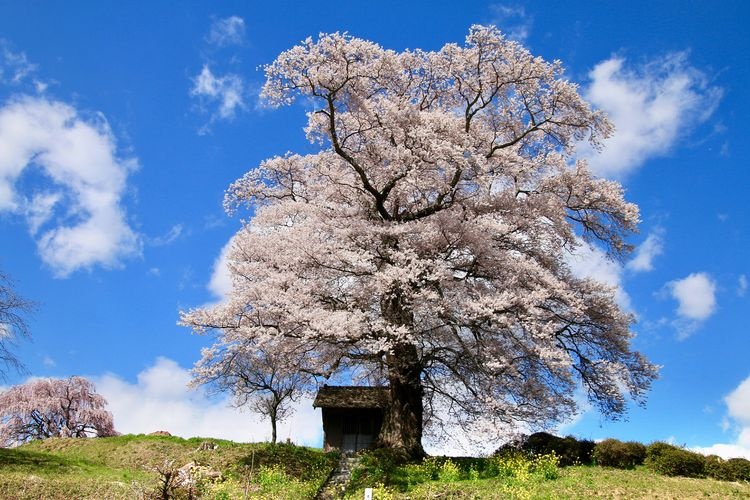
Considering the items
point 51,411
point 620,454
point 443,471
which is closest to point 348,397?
point 443,471

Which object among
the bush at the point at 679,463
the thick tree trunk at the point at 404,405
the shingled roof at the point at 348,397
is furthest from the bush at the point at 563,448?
the shingled roof at the point at 348,397

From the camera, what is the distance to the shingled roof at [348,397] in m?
28.0

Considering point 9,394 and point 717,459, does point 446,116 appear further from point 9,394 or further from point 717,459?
point 9,394

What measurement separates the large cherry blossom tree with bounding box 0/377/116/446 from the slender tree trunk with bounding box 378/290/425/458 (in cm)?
2421

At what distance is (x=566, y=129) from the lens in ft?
80.0

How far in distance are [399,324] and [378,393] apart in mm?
7195

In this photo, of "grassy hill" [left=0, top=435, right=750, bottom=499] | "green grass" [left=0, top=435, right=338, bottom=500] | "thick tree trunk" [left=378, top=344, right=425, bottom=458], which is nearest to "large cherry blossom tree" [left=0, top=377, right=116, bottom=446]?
"green grass" [left=0, top=435, right=338, bottom=500]

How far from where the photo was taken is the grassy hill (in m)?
16.2

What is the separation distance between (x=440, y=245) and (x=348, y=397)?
32.7 ft

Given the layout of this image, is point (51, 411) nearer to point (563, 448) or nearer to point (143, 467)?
point (143, 467)

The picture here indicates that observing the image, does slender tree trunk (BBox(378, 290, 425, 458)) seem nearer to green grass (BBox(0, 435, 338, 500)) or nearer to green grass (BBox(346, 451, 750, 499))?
green grass (BBox(346, 451, 750, 499))

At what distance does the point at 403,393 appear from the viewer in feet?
73.7

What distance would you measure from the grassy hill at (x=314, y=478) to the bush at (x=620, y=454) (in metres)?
0.47

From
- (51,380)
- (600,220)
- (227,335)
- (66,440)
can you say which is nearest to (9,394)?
(51,380)
